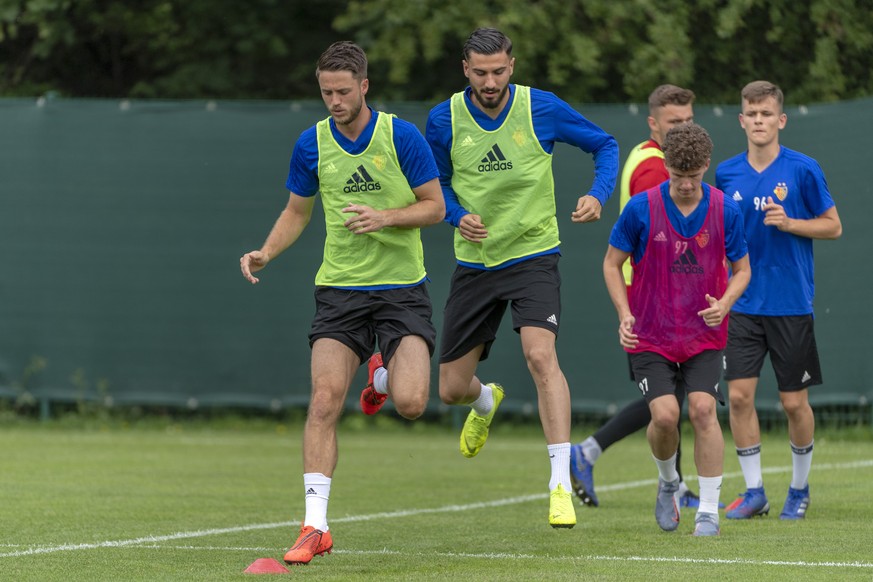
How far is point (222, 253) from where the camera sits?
45.5ft

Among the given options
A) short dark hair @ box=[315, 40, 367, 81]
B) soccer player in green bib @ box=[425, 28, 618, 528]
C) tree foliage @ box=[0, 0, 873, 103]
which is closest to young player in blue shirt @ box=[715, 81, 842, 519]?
soccer player in green bib @ box=[425, 28, 618, 528]

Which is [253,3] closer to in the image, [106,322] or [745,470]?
[106,322]

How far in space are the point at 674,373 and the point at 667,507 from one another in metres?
0.66

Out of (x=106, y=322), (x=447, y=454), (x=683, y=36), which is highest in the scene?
(x=683, y=36)

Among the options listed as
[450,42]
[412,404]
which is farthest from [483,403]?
[450,42]

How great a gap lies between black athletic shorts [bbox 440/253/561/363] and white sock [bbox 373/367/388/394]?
32 centimetres


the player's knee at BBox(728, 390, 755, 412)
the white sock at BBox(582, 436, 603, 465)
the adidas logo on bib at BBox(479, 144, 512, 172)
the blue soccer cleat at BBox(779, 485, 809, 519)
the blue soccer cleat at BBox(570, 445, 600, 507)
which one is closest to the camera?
the adidas logo on bib at BBox(479, 144, 512, 172)

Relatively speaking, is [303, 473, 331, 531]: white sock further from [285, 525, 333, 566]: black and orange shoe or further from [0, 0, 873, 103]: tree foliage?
[0, 0, 873, 103]: tree foliage

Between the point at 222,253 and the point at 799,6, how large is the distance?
19.4 feet

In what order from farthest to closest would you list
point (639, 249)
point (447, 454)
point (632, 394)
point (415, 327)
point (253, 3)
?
point (253, 3) < point (632, 394) < point (447, 454) < point (639, 249) < point (415, 327)

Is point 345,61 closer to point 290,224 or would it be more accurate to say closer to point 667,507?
point 290,224

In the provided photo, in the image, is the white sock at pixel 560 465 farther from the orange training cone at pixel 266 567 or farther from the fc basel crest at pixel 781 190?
the fc basel crest at pixel 781 190

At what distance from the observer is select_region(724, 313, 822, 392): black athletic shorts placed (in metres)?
8.32

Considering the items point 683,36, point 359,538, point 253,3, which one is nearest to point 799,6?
point 683,36
